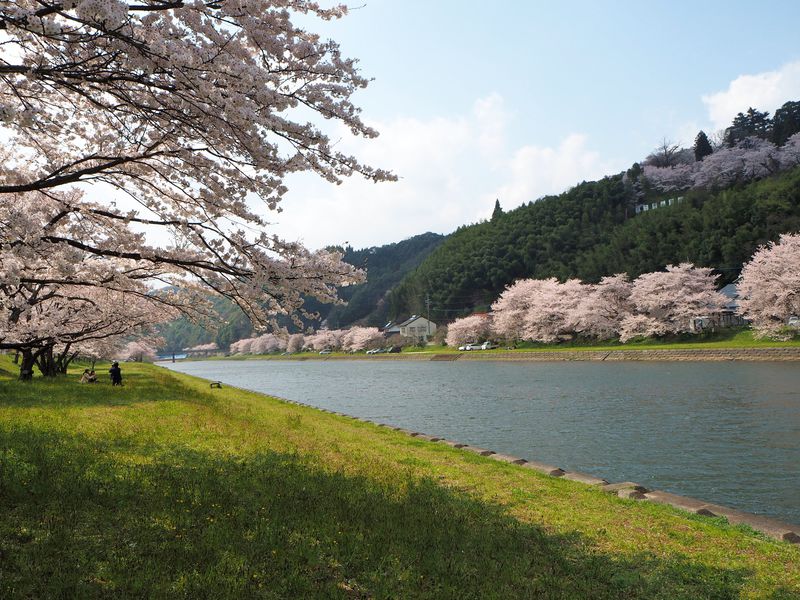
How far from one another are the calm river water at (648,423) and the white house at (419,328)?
8547cm

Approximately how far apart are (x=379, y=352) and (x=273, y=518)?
328 feet

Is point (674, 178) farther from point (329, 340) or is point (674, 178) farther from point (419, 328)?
point (329, 340)

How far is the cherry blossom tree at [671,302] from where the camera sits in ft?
183

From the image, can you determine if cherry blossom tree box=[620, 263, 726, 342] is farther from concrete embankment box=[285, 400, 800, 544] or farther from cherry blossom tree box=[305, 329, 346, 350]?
cherry blossom tree box=[305, 329, 346, 350]

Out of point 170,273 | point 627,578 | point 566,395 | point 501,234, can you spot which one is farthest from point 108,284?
point 501,234

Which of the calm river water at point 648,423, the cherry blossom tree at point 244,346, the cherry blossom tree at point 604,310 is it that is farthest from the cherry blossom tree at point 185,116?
the cherry blossom tree at point 244,346

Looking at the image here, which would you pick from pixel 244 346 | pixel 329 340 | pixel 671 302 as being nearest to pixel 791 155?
pixel 671 302

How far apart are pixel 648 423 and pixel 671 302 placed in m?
47.1

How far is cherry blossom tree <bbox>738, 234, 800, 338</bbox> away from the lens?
42844 mm

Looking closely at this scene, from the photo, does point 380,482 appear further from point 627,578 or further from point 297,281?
point 627,578

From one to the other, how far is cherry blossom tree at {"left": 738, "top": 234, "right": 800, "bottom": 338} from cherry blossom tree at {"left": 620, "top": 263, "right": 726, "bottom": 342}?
7.75 m

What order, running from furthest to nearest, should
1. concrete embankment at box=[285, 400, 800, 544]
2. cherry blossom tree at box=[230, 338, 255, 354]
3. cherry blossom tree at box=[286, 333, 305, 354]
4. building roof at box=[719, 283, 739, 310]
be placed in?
cherry blossom tree at box=[230, 338, 255, 354], cherry blossom tree at box=[286, 333, 305, 354], building roof at box=[719, 283, 739, 310], concrete embankment at box=[285, 400, 800, 544]

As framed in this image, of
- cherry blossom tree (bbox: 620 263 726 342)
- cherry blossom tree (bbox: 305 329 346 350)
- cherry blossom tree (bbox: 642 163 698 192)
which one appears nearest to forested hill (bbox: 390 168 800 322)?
cherry blossom tree (bbox: 642 163 698 192)

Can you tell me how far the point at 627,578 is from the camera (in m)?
5.00
